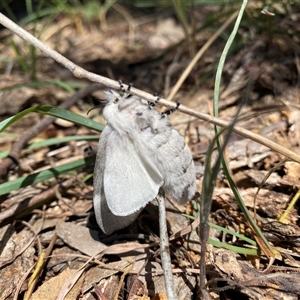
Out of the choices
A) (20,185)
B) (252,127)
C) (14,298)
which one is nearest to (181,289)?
(14,298)

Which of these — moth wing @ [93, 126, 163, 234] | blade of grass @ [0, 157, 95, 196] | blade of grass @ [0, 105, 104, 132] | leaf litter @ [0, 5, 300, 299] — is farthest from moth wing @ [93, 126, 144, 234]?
blade of grass @ [0, 157, 95, 196]

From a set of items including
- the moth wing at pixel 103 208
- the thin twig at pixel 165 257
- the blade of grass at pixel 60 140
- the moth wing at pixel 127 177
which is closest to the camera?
the thin twig at pixel 165 257

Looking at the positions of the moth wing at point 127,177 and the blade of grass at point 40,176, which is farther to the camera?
the blade of grass at point 40,176

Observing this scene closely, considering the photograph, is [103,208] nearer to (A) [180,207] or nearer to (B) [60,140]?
(A) [180,207]

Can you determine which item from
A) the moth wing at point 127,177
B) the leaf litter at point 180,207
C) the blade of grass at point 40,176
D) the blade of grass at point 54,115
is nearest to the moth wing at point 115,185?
the moth wing at point 127,177

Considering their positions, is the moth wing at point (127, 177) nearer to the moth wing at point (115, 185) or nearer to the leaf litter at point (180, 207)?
the moth wing at point (115, 185)

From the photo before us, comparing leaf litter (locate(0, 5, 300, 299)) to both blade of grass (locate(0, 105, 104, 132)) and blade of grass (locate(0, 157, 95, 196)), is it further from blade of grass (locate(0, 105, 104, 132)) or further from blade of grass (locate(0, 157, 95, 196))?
blade of grass (locate(0, 105, 104, 132))

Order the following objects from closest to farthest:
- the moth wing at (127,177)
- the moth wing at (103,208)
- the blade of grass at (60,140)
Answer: the moth wing at (127,177) → the moth wing at (103,208) → the blade of grass at (60,140)

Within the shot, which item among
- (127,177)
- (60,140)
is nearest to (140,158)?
(127,177)

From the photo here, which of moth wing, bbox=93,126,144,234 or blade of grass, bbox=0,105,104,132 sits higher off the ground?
blade of grass, bbox=0,105,104,132
